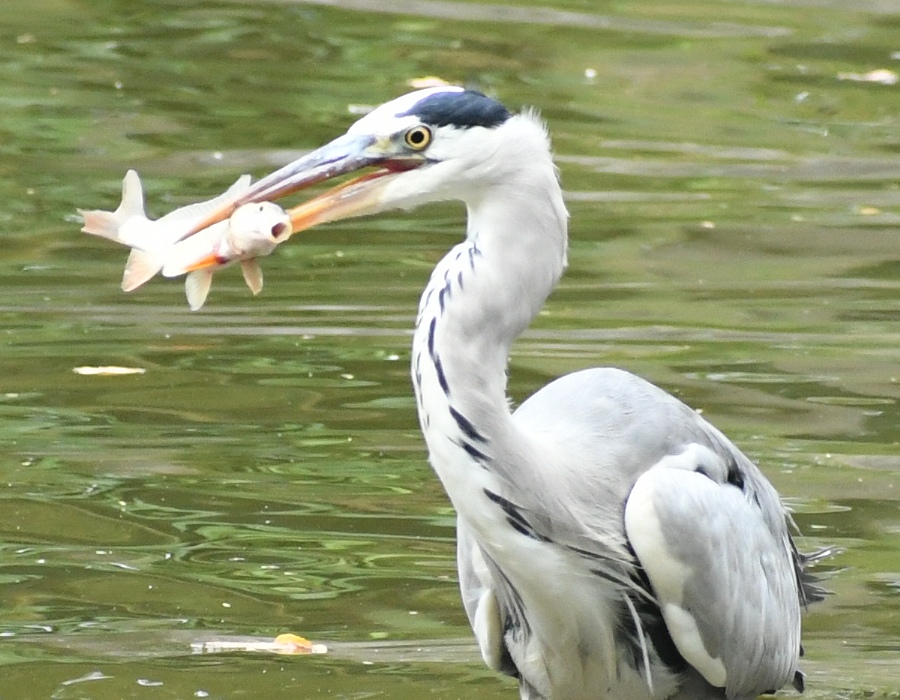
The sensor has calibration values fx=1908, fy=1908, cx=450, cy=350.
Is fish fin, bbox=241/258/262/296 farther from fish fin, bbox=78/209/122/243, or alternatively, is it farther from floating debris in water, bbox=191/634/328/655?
floating debris in water, bbox=191/634/328/655

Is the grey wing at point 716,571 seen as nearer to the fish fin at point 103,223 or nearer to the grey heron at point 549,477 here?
the grey heron at point 549,477

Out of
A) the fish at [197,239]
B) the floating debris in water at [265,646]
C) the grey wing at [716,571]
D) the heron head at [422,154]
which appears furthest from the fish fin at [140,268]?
the floating debris in water at [265,646]

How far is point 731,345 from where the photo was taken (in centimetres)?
800

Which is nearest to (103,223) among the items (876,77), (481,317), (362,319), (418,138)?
(418,138)

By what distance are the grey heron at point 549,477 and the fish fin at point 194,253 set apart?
72 mm

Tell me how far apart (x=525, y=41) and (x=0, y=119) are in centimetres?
354

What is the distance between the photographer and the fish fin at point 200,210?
4004mm

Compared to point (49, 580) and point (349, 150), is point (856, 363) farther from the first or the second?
point (349, 150)

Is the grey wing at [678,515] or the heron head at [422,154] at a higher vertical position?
the heron head at [422,154]

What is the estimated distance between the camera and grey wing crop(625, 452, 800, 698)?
177 inches

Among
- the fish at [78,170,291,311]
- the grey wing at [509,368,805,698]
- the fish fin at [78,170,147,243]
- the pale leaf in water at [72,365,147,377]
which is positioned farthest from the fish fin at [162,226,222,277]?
the pale leaf in water at [72,365,147,377]

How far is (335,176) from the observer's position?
4039 mm

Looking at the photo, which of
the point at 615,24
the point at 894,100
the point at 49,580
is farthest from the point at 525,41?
the point at 49,580

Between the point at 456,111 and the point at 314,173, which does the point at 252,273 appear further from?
the point at 456,111
